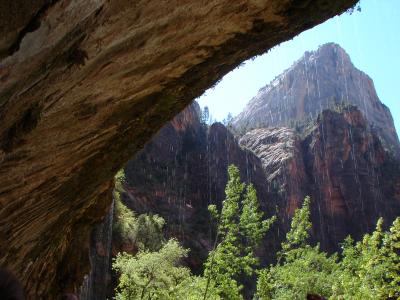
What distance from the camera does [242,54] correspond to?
654 cm

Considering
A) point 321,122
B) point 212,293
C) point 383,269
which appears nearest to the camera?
point 383,269

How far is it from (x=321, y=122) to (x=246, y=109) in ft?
295

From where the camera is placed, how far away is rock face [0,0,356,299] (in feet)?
11.5

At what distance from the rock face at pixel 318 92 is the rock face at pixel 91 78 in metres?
142

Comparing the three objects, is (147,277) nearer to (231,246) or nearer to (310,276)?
(231,246)

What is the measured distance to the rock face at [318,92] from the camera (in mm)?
153500

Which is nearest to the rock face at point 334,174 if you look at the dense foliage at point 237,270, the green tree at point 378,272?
the dense foliage at point 237,270

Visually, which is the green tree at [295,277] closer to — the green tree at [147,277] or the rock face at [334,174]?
the green tree at [147,277]

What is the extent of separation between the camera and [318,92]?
156750 mm

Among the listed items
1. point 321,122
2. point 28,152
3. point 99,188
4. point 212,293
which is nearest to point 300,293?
point 212,293

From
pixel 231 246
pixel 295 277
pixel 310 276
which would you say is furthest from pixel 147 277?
pixel 310 276

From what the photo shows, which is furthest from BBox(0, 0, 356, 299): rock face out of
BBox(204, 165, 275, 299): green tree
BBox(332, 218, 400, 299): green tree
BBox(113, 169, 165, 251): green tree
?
BBox(113, 169, 165, 251): green tree

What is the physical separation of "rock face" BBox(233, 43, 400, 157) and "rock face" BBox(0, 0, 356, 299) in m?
142

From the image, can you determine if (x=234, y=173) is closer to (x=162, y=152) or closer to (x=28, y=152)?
(x=28, y=152)
